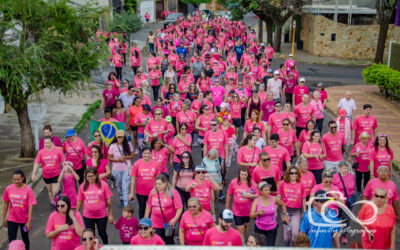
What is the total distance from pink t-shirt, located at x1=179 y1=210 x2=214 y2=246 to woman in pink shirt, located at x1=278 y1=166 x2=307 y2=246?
149 cm

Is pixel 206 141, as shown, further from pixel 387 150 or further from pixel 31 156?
pixel 31 156

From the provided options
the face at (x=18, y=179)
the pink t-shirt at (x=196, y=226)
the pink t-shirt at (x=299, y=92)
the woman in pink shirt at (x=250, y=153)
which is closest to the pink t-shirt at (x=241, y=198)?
the pink t-shirt at (x=196, y=226)

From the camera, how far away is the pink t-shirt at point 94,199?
24.7 ft

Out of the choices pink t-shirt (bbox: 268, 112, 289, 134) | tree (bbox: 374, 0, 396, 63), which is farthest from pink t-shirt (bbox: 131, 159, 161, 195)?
tree (bbox: 374, 0, 396, 63)

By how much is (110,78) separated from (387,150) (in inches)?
319

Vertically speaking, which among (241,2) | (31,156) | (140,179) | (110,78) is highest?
(241,2)

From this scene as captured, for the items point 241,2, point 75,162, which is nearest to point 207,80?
point 75,162

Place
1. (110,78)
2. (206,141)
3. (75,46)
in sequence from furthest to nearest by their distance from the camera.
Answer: (110,78) → (75,46) → (206,141)

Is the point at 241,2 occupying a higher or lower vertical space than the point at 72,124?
higher

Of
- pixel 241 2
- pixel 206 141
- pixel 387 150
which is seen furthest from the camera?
pixel 241 2

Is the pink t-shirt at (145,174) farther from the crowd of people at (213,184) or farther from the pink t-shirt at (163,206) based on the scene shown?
the pink t-shirt at (163,206)

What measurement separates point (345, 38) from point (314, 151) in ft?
79.1

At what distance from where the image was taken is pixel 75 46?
11719 mm

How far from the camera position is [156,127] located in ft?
35.6
